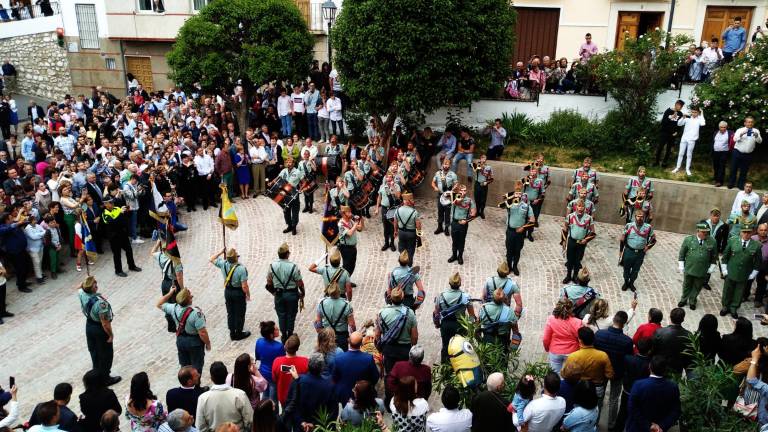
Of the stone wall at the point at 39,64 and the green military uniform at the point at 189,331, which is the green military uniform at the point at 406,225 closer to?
the green military uniform at the point at 189,331

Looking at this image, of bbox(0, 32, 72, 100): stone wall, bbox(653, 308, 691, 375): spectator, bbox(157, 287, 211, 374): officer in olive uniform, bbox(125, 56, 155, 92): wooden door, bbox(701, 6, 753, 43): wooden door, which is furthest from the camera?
bbox(0, 32, 72, 100): stone wall

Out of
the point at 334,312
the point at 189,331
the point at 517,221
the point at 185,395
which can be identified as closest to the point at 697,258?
the point at 517,221

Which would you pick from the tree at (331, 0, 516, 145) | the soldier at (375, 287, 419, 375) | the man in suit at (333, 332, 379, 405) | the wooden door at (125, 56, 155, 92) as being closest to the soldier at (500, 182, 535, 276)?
the tree at (331, 0, 516, 145)

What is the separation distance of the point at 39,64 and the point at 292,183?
17589 millimetres

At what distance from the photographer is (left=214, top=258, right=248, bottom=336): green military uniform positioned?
963 centimetres

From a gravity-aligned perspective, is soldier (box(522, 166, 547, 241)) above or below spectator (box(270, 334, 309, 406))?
above

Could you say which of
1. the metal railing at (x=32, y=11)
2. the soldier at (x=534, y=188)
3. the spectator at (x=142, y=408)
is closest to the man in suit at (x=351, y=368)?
the spectator at (x=142, y=408)

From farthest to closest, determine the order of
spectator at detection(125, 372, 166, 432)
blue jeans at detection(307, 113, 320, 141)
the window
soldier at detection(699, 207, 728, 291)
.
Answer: the window → blue jeans at detection(307, 113, 320, 141) → soldier at detection(699, 207, 728, 291) → spectator at detection(125, 372, 166, 432)

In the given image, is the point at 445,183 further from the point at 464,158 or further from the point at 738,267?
the point at 738,267

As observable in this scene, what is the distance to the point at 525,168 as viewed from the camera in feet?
49.2

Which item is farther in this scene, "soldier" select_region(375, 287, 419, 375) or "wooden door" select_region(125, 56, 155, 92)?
"wooden door" select_region(125, 56, 155, 92)

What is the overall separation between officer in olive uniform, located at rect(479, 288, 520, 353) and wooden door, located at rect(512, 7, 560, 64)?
14655 millimetres

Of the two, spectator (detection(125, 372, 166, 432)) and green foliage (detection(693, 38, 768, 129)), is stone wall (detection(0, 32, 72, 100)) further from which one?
spectator (detection(125, 372, 166, 432))

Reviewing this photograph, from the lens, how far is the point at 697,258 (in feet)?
35.6
